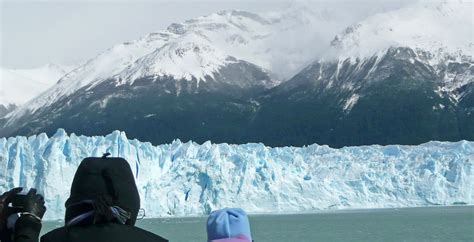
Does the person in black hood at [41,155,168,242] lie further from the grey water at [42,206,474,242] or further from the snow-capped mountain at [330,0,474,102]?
the snow-capped mountain at [330,0,474,102]

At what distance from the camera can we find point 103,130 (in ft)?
404

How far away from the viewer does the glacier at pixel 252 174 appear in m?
40.4

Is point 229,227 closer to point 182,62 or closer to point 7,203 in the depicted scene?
point 7,203

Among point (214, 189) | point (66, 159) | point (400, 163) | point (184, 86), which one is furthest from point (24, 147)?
point (184, 86)

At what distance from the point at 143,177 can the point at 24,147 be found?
274 inches

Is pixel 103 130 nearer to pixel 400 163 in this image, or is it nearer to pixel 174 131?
pixel 174 131

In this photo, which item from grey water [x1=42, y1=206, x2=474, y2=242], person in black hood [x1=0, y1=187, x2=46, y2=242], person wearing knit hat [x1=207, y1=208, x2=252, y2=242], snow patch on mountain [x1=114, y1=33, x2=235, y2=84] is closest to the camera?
person in black hood [x1=0, y1=187, x2=46, y2=242]

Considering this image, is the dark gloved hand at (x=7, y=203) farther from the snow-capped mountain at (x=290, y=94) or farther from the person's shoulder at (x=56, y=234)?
the snow-capped mountain at (x=290, y=94)

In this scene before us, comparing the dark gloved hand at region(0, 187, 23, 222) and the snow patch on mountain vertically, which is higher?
the snow patch on mountain

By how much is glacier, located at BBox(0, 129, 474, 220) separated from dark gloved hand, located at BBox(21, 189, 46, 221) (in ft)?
111

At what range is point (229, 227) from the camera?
304 centimetres

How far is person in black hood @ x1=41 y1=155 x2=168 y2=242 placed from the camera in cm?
262

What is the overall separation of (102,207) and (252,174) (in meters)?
43.2

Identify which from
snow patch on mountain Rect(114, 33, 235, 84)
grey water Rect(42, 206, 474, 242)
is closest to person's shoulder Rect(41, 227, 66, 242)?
grey water Rect(42, 206, 474, 242)
